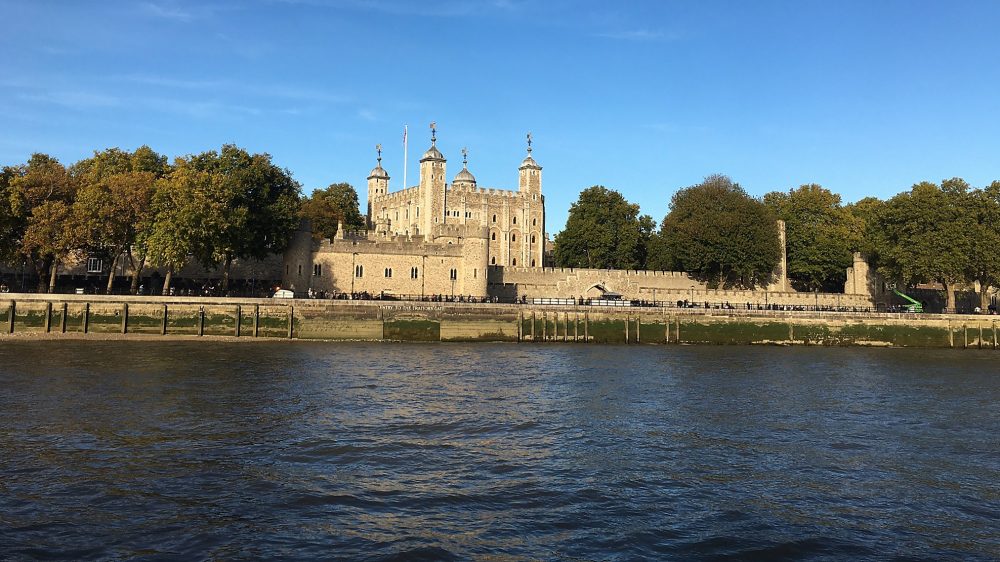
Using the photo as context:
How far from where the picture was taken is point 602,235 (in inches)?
3063

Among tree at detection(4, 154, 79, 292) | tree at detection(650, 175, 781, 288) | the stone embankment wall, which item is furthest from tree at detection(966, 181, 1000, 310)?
tree at detection(4, 154, 79, 292)

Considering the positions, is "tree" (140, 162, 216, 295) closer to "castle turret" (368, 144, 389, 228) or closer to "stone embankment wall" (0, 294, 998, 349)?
"stone embankment wall" (0, 294, 998, 349)

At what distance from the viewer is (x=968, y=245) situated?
5450 centimetres

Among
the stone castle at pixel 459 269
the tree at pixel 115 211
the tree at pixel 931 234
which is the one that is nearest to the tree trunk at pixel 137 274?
the tree at pixel 115 211

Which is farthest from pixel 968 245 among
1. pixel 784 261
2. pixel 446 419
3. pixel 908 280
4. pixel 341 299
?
pixel 446 419

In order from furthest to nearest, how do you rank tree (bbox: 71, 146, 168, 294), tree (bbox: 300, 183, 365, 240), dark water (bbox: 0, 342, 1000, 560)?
tree (bbox: 300, 183, 365, 240) < tree (bbox: 71, 146, 168, 294) < dark water (bbox: 0, 342, 1000, 560)

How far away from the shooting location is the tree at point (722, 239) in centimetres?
6825

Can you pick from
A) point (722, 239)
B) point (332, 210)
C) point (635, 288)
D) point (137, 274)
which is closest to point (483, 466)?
point (137, 274)

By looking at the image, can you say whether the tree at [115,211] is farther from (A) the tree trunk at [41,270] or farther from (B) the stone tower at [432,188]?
(B) the stone tower at [432,188]

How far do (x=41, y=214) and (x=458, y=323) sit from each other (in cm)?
2508

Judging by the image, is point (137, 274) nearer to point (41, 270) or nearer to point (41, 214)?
point (41, 270)

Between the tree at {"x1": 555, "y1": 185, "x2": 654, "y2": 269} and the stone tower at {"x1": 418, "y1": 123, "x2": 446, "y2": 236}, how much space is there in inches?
701

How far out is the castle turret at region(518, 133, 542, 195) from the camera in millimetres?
→ 100188

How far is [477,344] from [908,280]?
35964 millimetres
